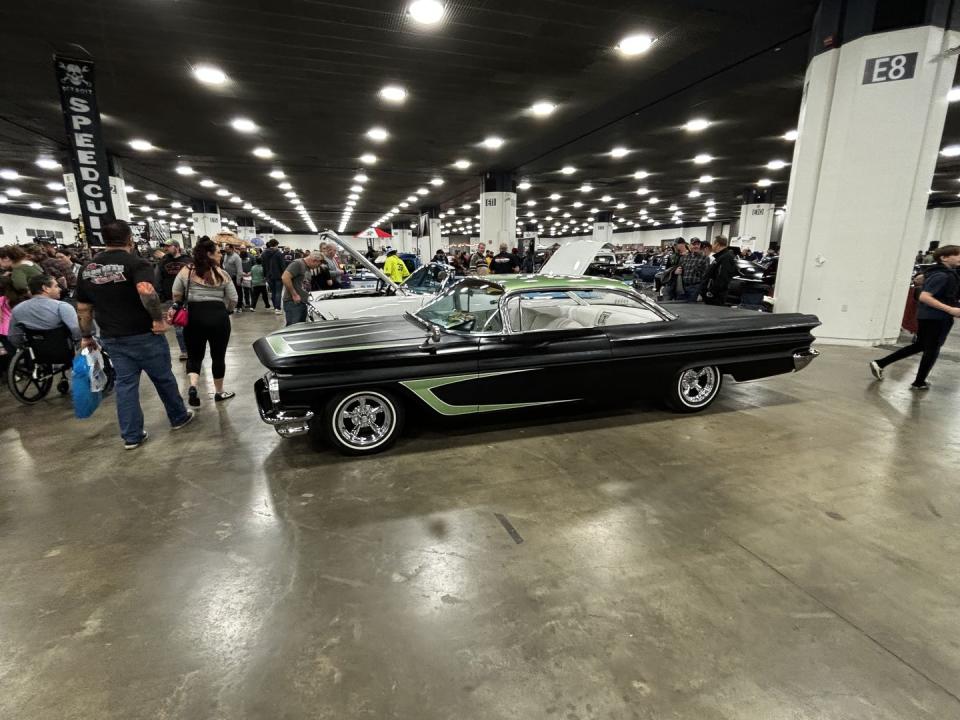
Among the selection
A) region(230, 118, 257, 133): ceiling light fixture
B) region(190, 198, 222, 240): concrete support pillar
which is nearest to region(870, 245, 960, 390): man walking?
region(230, 118, 257, 133): ceiling light fixture

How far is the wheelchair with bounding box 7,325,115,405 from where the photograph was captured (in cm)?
462

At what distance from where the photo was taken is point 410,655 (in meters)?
1.79

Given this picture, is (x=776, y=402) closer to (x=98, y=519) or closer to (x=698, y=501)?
(x=698, y=501)

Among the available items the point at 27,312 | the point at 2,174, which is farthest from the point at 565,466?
the point at 2,174

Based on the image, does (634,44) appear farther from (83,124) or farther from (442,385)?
(83,124)

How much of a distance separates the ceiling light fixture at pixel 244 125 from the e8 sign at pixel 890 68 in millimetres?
11104

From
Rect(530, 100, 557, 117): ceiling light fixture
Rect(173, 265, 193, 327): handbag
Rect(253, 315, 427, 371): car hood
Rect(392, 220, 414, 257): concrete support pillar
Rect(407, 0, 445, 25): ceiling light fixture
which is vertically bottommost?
Rect(253, 315, 427, 371): car hood

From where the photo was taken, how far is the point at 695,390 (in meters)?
4.43

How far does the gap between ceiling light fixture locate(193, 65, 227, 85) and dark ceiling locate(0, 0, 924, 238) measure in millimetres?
155

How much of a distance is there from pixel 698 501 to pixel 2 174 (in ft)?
78.1

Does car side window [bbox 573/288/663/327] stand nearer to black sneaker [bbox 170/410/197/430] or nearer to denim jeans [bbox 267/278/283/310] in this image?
black sneaker [bbox 170/410/197/430]

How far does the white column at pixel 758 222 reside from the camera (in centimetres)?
2152

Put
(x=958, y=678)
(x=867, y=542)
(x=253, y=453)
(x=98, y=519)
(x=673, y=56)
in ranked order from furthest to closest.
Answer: (x=673, y=56), (x=253, y=453), (x=98, y=519), (x=867, y=542), (x=958, y=678)

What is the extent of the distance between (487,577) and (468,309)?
265 centimetres
